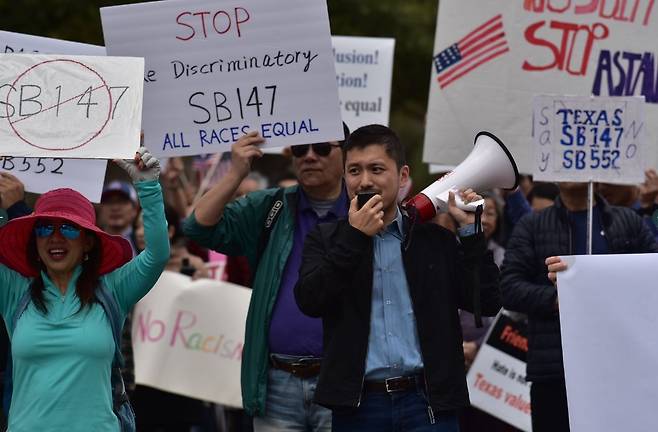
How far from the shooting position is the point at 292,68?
6961 mm

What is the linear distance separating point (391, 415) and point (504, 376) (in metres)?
3.25

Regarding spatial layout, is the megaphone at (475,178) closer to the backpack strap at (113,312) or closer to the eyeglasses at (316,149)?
the eyeglasses at (316,149)

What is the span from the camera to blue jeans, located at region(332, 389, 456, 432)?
18.6 ft

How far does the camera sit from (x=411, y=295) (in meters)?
5.81

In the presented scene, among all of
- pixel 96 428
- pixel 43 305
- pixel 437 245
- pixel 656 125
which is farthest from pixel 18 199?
pixel 656 125

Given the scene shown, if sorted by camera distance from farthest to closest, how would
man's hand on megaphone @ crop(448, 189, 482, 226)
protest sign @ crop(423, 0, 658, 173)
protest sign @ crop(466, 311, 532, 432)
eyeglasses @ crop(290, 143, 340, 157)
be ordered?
protest sign @ crop(466, 311, 532, 432)
protest sign @ crop(423, 0, 658, 173)
eyeglasses @ crop(290, 143, 340, 157)
man's hand on megaphone @ crop(448, 189, 482, 226)

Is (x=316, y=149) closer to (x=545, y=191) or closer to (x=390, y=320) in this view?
(x=390, y=320)

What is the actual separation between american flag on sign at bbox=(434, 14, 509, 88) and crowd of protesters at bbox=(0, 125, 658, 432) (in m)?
1.39

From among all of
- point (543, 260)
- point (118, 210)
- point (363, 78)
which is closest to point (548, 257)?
point (543, 260)

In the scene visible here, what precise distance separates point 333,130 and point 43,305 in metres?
1.73

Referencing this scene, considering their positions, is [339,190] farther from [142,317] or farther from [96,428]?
[142,317]

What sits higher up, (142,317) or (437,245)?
(437,245)

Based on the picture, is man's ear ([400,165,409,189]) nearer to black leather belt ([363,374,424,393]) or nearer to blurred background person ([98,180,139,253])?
black leather belt ([363,374,424,393])

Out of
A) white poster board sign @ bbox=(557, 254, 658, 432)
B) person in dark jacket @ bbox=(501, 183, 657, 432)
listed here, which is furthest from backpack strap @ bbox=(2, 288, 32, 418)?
person in dark jacket @ bbox=(501, 183, 657, 432)
